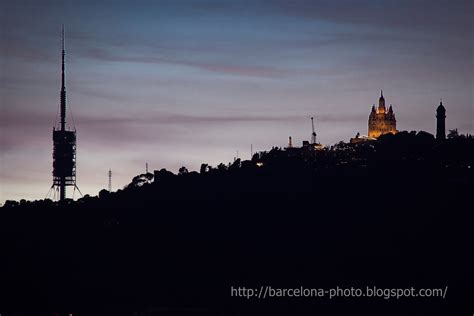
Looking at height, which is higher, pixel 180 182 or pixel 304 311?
pixel 180 182

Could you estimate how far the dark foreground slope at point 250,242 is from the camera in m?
122

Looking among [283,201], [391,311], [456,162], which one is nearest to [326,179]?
[283,201]

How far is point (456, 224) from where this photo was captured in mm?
150125

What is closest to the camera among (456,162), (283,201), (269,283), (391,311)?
(391,311)

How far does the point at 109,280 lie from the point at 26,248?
19959 mm

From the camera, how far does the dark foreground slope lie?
12169cm

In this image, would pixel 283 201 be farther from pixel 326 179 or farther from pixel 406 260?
pixel 406 260

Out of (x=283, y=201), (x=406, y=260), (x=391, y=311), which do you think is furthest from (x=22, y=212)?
(x=391, y=311)

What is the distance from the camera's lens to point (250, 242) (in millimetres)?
148125

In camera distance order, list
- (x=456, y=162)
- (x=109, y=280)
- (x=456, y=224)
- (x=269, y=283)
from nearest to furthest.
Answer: (x=269, y=283) < (x=109, y=280) < (x=456, y=224) < (x=456, y=162)

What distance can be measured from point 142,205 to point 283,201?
23642 mm

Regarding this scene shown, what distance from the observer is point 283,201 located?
170500 millimetres

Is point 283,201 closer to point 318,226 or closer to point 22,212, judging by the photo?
point 318,226

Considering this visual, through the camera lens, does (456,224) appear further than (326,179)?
No
